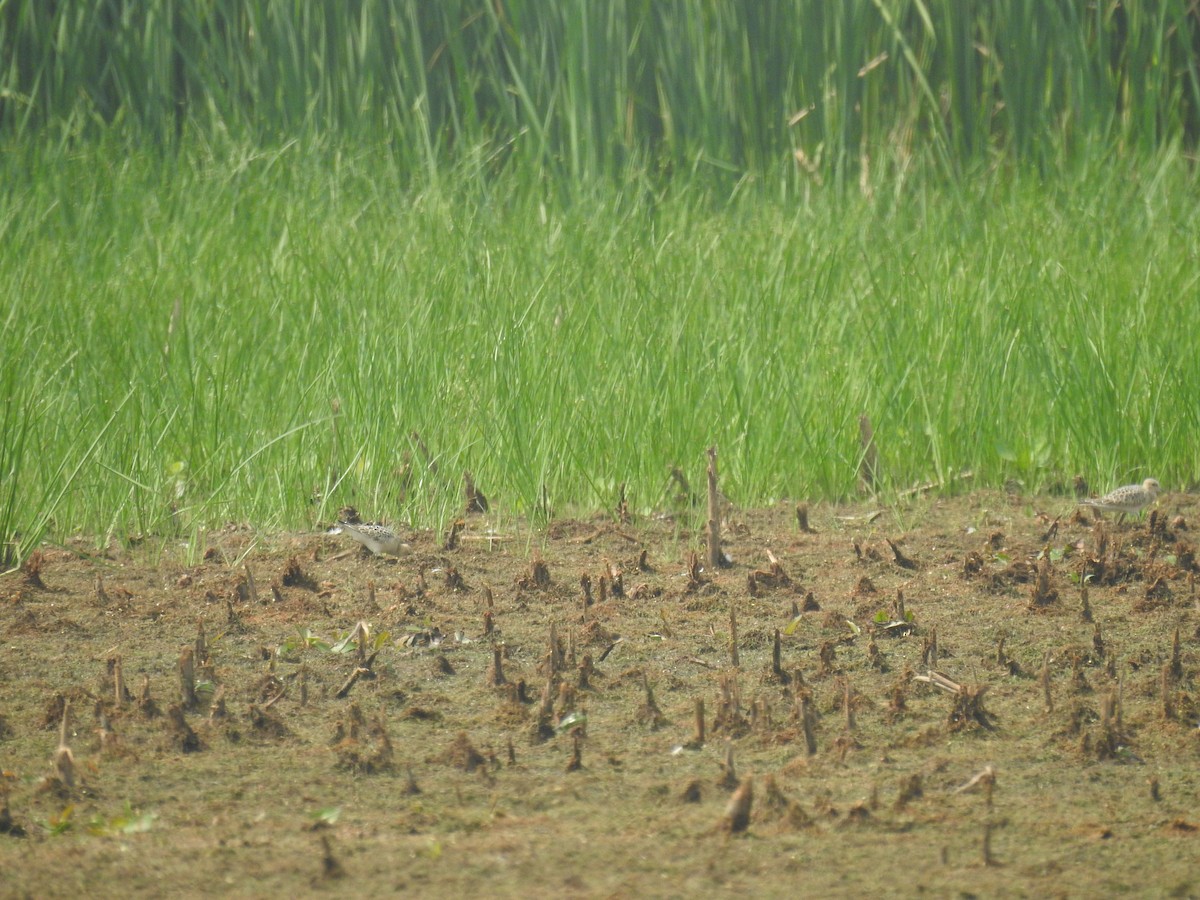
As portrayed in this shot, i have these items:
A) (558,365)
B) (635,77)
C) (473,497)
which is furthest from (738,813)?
(635,77)

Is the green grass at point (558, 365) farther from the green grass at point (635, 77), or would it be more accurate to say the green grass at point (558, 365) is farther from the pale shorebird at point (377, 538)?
the green grass at point (635, 77)

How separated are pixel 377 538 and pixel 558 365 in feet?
3.37

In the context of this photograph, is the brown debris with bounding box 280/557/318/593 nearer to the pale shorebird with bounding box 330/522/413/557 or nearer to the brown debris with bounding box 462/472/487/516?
the pale shorebird with bounding box 330/522/413/557

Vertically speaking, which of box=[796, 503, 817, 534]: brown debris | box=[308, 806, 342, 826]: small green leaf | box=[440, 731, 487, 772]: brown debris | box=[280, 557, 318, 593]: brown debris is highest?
box=[308, 806, 342, 826]: small green leaf

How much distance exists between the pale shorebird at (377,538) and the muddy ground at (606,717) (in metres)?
0.05

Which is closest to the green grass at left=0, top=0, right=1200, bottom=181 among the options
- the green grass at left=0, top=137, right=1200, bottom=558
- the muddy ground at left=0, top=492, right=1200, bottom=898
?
the green grass at left=0, top=137, right=1200, bottom=558

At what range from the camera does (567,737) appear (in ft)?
7.43

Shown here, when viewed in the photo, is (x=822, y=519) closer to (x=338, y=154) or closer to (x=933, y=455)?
(x=933, y=455)

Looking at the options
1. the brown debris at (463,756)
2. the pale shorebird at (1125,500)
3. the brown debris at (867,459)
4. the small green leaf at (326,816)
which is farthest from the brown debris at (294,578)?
the pale shorebird at (1125,500)

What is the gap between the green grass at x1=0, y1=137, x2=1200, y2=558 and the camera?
145 inches

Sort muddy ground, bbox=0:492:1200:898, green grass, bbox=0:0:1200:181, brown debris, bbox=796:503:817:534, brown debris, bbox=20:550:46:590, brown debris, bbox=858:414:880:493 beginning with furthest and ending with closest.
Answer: green grass, bbox=0:0:1200:181 < brown debris, bbox=858:414:880:493 < brown debris, bbox=796:503:817:534 < brown debris, bbox=20:550:46:590 < muddy ground, bbox=0:492:1200:898

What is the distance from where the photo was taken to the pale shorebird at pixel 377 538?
3246 millimetres

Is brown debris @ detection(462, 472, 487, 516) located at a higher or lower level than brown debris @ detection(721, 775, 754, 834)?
lower

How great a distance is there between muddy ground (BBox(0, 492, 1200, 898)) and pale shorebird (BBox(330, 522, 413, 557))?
0.15ft
